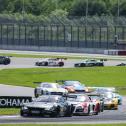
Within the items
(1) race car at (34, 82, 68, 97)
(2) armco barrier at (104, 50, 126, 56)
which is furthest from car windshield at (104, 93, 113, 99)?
(2) armco barrier at (104, 50, 126, 56)

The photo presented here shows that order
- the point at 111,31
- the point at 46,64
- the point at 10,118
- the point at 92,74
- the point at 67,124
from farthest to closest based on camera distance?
1. the point at 111,31
2. the point at 46,64
3. the point at 92,74
4. the point at 10,118
5. the point at 67,124

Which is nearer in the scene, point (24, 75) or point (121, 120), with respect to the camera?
point (121, 120)

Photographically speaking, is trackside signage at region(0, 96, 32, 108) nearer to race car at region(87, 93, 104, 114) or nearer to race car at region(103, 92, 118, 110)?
race car at region(87, 93, 104, 114)

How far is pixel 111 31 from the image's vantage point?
135500 mm

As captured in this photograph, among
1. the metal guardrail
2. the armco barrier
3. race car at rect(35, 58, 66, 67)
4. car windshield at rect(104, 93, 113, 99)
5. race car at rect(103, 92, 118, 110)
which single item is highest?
the metal guardrail

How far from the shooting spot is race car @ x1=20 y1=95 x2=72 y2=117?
132 feet

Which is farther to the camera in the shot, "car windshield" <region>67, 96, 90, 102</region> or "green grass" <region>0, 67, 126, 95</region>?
"green grass" <region>0, 67, 126, 95</region>

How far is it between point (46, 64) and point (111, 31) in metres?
38.4

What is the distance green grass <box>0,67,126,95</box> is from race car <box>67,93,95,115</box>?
27204 millimetres

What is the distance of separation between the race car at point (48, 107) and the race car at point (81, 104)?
109 centimetres

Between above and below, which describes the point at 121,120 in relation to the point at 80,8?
below

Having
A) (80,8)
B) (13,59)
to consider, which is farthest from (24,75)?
(80,8)

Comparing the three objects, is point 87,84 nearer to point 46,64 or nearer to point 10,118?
point 46,64

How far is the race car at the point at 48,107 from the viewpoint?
40156 mm
